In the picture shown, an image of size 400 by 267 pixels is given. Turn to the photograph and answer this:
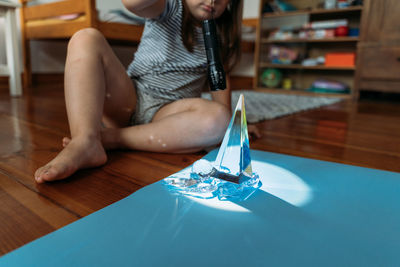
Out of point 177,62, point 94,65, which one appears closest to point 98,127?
point 94,65

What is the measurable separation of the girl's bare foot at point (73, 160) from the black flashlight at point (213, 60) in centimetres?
26

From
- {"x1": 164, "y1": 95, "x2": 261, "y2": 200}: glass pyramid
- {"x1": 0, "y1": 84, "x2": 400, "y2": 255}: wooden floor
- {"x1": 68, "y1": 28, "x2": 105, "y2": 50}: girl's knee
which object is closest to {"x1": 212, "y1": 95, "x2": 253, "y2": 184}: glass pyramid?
{"x1": 164, "y1": 95, "x2": 261, "y2": 200}: glass pyramid

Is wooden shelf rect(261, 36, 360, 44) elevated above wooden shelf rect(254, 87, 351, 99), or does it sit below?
above

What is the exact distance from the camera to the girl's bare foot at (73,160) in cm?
48

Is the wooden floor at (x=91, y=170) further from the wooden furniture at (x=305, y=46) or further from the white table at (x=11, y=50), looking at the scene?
the wooden furniture at (x=305, y=46)

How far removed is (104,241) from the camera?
32cm

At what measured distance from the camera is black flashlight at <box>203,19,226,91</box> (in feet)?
1.47

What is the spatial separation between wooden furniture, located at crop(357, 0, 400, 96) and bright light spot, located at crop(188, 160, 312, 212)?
1895mm

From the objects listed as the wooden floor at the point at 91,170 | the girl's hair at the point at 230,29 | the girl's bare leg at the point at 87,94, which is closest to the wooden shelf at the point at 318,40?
the wooden floor at the point at 91,170

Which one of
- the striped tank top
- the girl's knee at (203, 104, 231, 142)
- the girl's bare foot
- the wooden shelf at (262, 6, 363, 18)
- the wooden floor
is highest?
the wooden shelf at (262, 6, 363, 18)

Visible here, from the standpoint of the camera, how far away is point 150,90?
0.76 meters

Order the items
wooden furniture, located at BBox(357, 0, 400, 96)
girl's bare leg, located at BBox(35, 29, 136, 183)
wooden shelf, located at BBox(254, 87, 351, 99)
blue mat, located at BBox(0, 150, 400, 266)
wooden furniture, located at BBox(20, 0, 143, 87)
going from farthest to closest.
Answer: wooden shelf, located at BBox(254, 87, 351, 99) < wooden furniture, located at BBox(357, 0, 400, 96) < wooden furniture, located at BBox(20, 0, 143, 87) < girl's bare leg, located at BBox(35, 29, 136, 183) < blue mat, located at BBox(0, 150, 400, 266)

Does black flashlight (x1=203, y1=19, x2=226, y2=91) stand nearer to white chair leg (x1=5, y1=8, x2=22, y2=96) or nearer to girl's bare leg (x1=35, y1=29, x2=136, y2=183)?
girl's bare leg (x1=35, y1=29, x2=136, y2=183)

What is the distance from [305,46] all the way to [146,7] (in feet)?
7.41
